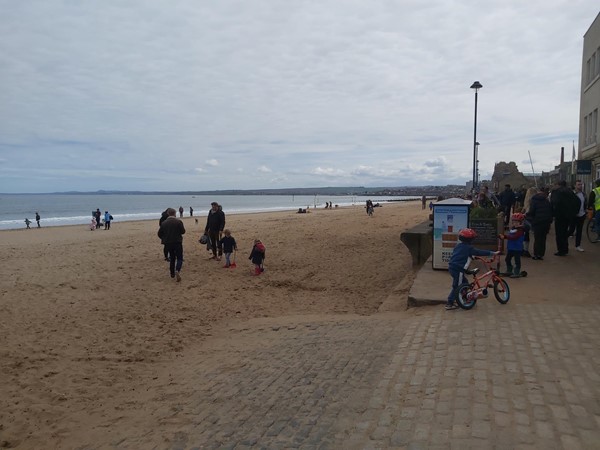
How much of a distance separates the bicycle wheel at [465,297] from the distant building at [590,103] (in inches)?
563

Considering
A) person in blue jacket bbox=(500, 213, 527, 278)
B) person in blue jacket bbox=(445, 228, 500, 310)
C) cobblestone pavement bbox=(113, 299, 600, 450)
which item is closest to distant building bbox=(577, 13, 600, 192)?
person in blue jacket bbox=(500, 213, 527, 278)

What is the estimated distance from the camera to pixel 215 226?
1385cm

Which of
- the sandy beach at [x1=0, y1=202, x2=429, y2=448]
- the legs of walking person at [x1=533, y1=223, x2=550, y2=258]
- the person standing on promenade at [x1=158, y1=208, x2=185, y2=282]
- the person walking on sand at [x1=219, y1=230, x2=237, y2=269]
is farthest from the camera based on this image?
the person walking on sand at [x1=219, y1=230, x2=237, y2=269]

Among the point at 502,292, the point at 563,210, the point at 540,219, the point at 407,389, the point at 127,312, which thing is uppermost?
the point at 563,210

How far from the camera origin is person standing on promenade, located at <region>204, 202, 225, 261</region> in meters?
13.7

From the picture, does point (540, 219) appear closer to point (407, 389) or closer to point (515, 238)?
point (515, 238)

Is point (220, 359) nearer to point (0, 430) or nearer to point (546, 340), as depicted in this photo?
point (0, 430)

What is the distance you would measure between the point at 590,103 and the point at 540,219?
44.0ft

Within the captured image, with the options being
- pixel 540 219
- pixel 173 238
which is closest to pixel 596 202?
pixel 540 219

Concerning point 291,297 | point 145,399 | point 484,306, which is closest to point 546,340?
point 484,306

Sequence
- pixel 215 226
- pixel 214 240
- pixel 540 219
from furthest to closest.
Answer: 1. pixel 214 240
2. pixel 215 226
3. pixel 540 219

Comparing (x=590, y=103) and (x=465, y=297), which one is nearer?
(x=465, y=297)

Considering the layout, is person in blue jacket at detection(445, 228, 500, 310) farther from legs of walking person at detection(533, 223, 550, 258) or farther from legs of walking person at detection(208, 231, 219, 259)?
legs of walking person at detection(208, 231, 219, 259)

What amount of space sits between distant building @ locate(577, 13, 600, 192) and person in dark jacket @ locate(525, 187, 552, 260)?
9500 mm
